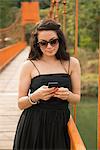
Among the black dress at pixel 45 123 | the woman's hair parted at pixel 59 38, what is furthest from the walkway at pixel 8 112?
the woman's hair parted at pixel 59 38

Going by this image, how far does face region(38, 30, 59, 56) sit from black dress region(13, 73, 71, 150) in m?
0.09

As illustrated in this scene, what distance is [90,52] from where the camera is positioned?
20516 mm

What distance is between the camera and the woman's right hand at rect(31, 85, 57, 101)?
167cm

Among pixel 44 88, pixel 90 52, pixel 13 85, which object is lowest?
pixel 90 52

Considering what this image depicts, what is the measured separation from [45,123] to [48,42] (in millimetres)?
304

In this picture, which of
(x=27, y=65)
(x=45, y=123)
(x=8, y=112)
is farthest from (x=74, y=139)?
(x=8, y=112)

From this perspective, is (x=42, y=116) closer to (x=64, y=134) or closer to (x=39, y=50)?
(x=64, y=134)

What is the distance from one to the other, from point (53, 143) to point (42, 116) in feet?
→ 0.41

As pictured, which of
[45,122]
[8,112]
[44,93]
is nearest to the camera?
[44,93]

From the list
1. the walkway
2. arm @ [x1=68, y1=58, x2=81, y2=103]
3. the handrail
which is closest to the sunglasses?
arm @ [x1=68, y1=58, x2=81, y2=103]

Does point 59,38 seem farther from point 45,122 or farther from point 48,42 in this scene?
point 45,122

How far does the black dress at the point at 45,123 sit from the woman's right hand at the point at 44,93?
55 millimetres

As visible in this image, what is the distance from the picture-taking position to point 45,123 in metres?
1.79

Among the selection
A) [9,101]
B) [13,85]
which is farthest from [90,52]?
[9,101]
